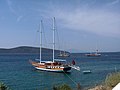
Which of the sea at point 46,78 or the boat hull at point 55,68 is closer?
the sea at point 46,78

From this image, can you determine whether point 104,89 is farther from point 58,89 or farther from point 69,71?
point 69,71

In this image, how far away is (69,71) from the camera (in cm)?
5819

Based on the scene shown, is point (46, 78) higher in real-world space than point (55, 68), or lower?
lower

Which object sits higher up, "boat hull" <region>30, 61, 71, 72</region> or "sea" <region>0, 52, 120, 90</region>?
"boat hull" <region>30, 61, 71, 72</region>

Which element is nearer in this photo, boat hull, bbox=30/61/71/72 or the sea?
the sea

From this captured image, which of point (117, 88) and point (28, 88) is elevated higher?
point (117, 88)

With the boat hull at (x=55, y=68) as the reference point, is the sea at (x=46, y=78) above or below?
below

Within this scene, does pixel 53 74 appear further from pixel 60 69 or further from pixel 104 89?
pixel 104 89

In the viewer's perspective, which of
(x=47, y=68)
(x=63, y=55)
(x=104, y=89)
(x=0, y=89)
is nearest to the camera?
(x=0, y=89)

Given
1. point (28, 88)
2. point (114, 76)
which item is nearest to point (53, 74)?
point (28, 88)

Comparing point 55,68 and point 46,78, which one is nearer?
point 46,78

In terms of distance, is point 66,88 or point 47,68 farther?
point 47,68

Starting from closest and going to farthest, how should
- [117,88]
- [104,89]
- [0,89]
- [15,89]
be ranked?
[117,88] → [0,89] → [104,89] → [15,89]

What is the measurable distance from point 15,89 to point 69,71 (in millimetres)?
24854
